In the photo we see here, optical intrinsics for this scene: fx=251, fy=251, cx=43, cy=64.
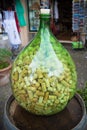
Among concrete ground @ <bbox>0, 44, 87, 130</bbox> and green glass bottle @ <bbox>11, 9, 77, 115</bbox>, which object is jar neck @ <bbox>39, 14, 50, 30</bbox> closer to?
green glass bottle @ <bbox>11, 9, 77, 115</bbox>

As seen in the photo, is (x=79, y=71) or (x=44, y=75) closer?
(x=44, y=75)

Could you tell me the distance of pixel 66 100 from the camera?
1.47m

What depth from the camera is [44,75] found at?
4.55ft

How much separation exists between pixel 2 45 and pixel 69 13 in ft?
7.36

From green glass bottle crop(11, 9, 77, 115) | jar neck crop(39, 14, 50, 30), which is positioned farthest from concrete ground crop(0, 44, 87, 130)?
jar neck crop(39, 14, 50, 30)

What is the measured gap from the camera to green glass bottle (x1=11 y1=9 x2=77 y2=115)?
54.7 inches

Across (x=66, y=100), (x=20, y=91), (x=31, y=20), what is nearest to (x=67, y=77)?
(x=66, y=100)

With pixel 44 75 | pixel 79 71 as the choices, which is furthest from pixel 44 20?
pixel 79 71

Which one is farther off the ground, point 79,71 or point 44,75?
point 44,75

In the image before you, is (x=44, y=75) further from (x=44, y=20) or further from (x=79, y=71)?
(x=79, y=71)

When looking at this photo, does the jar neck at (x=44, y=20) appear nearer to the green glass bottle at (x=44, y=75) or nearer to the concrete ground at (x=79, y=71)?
→ the green glass bottle at (x=44, y=75)

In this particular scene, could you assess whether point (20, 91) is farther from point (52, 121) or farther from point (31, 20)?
point (31, 20)

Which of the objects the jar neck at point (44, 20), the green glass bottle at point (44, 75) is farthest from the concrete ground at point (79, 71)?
the jar neck at point (44, 20)

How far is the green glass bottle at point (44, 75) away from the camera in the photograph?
1390mm
